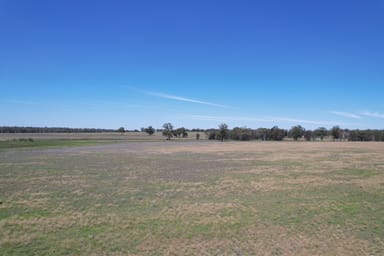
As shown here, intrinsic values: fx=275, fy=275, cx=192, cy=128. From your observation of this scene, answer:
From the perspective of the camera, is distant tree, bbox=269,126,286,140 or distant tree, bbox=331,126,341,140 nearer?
distant tree, bbox=331,126,341,140

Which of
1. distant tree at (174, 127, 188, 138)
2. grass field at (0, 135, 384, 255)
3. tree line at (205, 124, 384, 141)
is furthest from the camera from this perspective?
distant tree at (174, 127, 188, 138)

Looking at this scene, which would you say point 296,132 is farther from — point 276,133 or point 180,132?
point 180,132

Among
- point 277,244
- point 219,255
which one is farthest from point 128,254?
point 277,244

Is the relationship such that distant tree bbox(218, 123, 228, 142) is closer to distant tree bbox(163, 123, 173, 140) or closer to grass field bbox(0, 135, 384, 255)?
distant tree bbox(163, 123, 173, 140)

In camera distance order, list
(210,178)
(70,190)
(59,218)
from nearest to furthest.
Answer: (59,218) < (70,190) < (210,178)

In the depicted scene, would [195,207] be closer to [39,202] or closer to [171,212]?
[171,212]

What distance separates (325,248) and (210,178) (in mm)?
12120

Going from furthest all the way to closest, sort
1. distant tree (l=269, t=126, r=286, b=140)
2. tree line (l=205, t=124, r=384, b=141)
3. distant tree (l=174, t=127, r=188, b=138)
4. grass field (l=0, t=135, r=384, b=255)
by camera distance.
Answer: distant tree (l=174, t=127, r=188, b=138), distant tree (l=269, t=126, r=286, b=140), tree line (l=205, t=124, r=384, b=141), grass field (l=0, t=135, r=384, b=255)

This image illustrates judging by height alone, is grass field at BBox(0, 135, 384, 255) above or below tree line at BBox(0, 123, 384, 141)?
below

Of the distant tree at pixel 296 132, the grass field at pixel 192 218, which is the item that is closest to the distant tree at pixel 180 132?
the distant tree at pixel 296 132

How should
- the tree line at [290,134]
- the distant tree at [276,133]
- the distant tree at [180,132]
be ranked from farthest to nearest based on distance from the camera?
the distant tree at [180,132]
the distant tree at [276,133]
the tree line at [290,134]

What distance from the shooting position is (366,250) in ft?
22.9

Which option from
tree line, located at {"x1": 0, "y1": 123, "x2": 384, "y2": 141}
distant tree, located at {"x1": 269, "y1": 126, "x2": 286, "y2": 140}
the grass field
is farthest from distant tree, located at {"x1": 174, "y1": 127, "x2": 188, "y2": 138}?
the grass field

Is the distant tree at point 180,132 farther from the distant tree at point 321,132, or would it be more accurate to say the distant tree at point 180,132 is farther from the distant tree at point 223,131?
the distant tree at point 321,132
